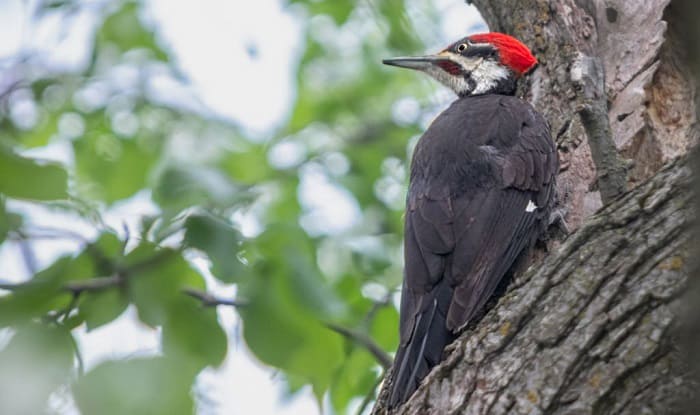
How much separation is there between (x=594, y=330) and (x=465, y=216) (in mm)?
1056

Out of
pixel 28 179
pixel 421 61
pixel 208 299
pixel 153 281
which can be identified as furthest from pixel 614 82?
pixel 28 179

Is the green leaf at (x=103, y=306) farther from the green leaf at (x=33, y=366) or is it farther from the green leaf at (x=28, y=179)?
the green leaf at (x=28, y=179)

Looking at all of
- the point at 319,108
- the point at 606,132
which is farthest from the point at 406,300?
the point at 319,108

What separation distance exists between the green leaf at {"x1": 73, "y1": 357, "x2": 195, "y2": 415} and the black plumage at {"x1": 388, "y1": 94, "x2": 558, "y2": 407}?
1.97 feet

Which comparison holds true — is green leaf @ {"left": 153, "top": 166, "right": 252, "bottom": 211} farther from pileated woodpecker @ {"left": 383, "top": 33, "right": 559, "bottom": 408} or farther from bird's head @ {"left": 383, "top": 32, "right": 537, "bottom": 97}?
bird's head @ {"left": 383, "top": 32, "right": 537, "bottom": 97}

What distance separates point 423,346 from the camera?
9.26ft

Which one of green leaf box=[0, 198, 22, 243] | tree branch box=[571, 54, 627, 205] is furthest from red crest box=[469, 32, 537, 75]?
green leaf box=[0, 198, 22, 243]

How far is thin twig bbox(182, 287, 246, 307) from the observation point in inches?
127

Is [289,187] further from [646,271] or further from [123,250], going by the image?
[646,271]

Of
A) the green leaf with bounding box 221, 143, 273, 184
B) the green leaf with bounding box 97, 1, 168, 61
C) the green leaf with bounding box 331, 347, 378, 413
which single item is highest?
the green leaf with bounding box 97, 1, 168, 61

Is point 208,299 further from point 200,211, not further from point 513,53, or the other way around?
point 513,53

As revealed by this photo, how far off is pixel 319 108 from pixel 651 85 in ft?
10.9

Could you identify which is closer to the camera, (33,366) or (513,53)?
(33,366)

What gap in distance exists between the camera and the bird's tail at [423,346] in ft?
8.84
